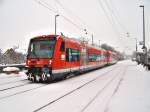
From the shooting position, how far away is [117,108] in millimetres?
9133

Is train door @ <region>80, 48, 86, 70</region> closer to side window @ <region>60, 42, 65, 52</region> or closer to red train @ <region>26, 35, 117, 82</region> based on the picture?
red train @ <region>26, 35, 117, 82</region>

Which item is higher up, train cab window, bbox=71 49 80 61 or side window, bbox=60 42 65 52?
side window, bbox=60 42 65 52

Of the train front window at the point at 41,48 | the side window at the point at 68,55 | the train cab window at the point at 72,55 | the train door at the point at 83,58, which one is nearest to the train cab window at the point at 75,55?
the train cab window at the point at 72,55

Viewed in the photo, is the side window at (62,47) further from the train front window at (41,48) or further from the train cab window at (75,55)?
the train cab window at (75,55)

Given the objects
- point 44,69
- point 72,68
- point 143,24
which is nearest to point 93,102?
point 44,69

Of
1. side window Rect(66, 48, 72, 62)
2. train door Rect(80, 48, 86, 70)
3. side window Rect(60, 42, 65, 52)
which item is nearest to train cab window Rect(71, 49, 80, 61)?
side window Rect(66, 48, 72, 62)

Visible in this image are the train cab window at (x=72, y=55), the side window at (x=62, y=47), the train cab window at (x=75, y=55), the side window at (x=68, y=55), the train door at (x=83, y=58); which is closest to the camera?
the side window at (x=62, y=47)

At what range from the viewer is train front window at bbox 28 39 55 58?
1743cm

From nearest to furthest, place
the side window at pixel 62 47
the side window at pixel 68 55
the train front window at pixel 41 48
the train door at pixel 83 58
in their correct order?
the train front window at pixel 41 48, the side window at pixel 62 47, the side window at pixel 68 55, the train door at pixel 83 58

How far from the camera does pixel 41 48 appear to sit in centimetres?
1781

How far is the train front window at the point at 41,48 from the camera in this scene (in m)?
17.4

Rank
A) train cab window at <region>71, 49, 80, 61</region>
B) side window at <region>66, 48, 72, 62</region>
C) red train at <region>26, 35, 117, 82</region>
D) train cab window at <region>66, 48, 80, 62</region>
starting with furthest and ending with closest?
1. train cab window at <region>71, 49, 80, 61</region>
2. train cab window at <region>66, 48, 80, 62</region>
3. side window at <region>66, 48, 72, 62</region>
4. red train at <region>26, 35, 117, 82</region>

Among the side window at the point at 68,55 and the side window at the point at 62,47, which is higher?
the side window at the point at 62,47

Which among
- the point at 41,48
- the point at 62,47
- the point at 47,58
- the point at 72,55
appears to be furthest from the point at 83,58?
the point at 47,58
